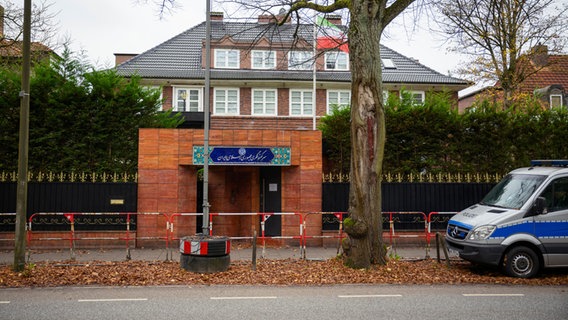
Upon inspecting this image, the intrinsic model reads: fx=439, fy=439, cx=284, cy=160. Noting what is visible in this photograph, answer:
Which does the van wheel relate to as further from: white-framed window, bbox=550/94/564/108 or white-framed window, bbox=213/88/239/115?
white-framed window, bbox=550/94/564/108

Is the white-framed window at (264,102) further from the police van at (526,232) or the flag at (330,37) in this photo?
the police van at (526,232)

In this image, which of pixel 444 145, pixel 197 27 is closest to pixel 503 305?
pixel 444 145

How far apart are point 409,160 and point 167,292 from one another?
9.77m

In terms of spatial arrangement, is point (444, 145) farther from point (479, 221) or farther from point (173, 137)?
point (173, 137)

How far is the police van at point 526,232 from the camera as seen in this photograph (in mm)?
9477

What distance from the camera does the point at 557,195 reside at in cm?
992

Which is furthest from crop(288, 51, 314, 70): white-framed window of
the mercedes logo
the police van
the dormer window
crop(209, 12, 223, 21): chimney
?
crop(209, 12, 223, 21): chimney

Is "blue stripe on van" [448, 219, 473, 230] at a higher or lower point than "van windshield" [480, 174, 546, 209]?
lower

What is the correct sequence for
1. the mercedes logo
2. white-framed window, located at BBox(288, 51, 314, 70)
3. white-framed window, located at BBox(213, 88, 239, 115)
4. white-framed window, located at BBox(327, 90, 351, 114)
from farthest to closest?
white-framed window, located at BBox(327, 90, 351, 114), white-framed window, located at BBox(213, 88, 239, 115), white-framed window, located at BBox(288, 51, 314, 70), the mercedes logo

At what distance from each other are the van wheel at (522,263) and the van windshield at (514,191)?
0.99 meters

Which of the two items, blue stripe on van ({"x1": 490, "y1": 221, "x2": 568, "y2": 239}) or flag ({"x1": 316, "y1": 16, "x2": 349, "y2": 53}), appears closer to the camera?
blue stripe on van ({"x1": 490, "y1": 221, "x2": 568, "y2": 239})

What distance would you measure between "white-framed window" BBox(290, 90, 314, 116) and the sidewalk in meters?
16.2

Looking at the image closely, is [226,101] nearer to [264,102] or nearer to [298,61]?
Answer: [264,102]

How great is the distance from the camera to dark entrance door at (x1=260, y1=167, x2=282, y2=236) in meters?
14.7
